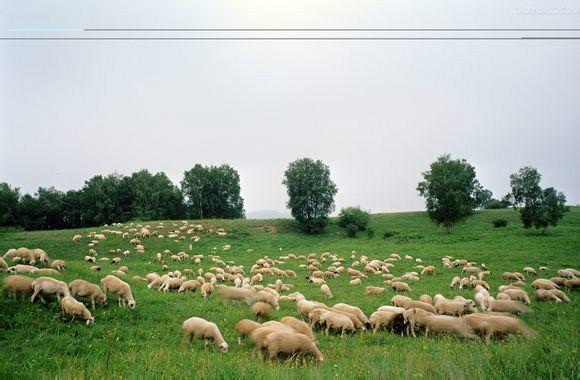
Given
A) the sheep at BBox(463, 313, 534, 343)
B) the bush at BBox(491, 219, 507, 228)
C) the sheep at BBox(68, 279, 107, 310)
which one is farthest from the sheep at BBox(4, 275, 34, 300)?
the bush at BBox(491, 219, 507, 228)

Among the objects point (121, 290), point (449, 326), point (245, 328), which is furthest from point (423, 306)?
point (121, 290)

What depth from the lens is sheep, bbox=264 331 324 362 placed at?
8.75 m

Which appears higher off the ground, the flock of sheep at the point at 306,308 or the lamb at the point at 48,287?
the lamb at the point at 48,287

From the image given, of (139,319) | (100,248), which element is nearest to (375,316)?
(139,319)

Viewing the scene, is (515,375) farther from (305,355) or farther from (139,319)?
(139,319)

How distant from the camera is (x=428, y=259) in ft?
114

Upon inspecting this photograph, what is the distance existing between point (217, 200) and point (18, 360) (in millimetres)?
83538

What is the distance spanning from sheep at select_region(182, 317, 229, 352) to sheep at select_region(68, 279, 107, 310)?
411 centimetres

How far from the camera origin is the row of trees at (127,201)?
8969 cm

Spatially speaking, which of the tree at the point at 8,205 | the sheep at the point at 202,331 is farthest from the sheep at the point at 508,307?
the tree at the point at 8,205

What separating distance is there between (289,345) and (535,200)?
53480 mm

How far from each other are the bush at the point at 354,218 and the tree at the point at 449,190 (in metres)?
10.5

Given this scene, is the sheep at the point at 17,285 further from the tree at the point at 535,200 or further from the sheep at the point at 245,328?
the tree at the point at 535,200

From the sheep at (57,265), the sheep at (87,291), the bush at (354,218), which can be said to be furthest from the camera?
the bush at (354,218)
